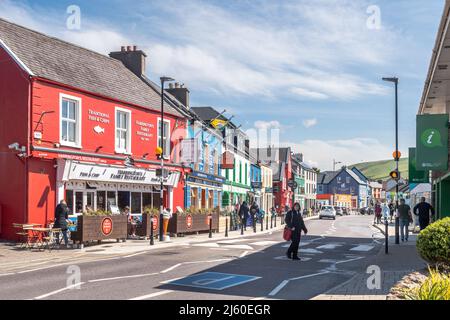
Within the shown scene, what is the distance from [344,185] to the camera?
122 meters

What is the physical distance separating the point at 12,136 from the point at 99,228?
5.13 m

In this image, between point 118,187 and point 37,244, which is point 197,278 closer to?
point 37,244

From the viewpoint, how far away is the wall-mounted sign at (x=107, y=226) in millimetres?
20130

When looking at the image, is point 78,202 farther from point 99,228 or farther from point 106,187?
point 99,228

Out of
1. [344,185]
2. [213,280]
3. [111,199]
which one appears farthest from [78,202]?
[344,185]

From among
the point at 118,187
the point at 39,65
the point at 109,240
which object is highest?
the point at 39,65

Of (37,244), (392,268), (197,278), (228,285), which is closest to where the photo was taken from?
(228,285)

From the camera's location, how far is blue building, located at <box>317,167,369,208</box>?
121 meters

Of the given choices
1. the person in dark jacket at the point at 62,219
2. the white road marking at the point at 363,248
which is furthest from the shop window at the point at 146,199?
the white road marking at the point at 363,248

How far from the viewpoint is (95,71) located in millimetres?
26672

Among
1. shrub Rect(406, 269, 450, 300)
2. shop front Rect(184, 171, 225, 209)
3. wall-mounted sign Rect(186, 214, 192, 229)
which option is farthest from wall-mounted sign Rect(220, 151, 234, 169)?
shrub Rect(406, 269, 450, 300)
